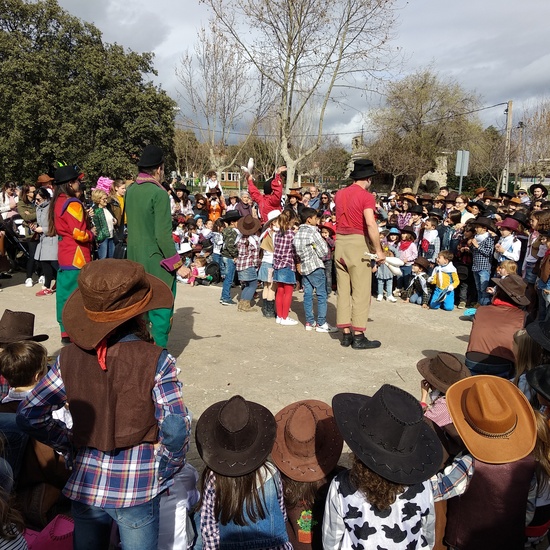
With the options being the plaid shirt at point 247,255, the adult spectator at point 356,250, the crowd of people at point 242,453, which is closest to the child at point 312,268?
the adult spectator at point 356,250

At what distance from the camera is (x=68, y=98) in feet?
85.7

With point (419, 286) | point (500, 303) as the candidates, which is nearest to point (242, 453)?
point (500, 303)

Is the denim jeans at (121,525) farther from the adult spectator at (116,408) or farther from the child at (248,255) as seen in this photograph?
the child at (248,255)

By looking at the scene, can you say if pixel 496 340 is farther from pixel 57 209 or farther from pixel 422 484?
pixel 57 209

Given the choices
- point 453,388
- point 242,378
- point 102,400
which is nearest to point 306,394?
point 242,378

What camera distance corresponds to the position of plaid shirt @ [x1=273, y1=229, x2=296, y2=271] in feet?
22.3

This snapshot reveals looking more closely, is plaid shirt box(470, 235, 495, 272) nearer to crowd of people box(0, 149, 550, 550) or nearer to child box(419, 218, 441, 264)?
child box(419, 218, 441, 264)

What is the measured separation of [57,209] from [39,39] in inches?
1057

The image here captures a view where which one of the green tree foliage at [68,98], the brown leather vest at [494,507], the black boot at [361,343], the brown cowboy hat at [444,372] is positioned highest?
the green tree foliage at [68,98]

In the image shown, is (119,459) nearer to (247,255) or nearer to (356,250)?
(356,250)

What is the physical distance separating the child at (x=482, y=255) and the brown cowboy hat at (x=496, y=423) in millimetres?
6471

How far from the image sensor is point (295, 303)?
27.9 feet

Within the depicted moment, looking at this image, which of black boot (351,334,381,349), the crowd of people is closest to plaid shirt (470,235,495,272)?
black boot (351,334,381,349)

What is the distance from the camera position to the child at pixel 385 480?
1.96 metres
